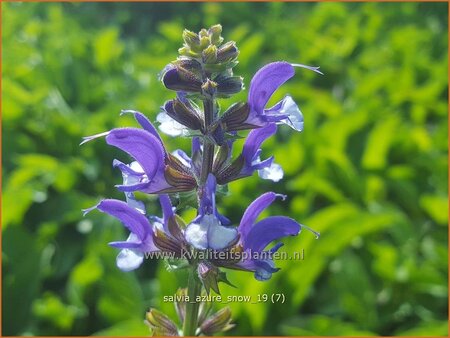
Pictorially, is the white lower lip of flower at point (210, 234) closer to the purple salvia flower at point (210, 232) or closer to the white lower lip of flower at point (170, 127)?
the purple salvia flower at point (210, 232)

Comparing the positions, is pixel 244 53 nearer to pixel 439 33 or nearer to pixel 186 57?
pixel 439 33

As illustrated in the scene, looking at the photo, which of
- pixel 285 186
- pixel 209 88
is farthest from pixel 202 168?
pixel 285 186

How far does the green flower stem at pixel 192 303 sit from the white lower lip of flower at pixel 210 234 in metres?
0.10

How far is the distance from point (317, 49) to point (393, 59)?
59 centimetres

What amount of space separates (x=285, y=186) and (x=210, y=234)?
6.57 ft

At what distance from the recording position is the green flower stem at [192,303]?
3.15 ft

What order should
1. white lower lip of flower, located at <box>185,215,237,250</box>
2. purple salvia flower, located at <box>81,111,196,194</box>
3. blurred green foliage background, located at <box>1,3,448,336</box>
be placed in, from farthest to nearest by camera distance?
blurred green foliage background, located at <box>1,3,448,336</box> < purple salvia flower, located at <box>81,111,196,194</box> < white lower lip of flower, located at <box>185,215,237,250</box>

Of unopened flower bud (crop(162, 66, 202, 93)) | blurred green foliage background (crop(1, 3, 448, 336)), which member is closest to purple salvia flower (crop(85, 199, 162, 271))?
unopened flower bud (crop(162, 66, 202, 93))

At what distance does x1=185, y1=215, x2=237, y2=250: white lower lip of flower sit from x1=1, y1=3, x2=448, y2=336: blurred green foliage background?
2.66ft

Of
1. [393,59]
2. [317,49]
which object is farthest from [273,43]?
[393,59]

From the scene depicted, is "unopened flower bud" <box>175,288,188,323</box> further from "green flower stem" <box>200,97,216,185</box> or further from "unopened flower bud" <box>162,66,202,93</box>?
"unopened flower bud" <box>162,66,202,93</box>

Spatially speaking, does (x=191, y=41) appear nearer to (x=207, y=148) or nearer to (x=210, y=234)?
(x=207, y=148)

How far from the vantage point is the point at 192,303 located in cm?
96

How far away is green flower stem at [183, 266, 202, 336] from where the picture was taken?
3.15 feet
